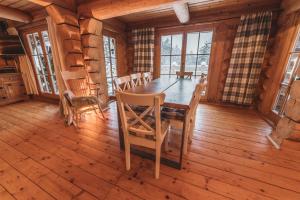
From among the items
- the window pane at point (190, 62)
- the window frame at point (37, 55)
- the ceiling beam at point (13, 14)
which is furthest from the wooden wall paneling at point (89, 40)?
the window pane at point (190, 62)

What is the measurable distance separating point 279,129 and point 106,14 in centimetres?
331

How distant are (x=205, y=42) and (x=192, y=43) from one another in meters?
0.32

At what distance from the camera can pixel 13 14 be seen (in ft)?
8.93

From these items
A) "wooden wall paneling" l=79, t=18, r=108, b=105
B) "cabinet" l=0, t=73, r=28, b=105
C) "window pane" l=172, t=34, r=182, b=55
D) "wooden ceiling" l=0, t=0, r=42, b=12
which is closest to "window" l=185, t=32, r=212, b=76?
"window pane" l=172, t=34, r=182, b=55

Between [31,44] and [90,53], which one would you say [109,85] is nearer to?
[90,53]

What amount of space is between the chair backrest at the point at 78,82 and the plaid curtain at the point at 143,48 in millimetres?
1630

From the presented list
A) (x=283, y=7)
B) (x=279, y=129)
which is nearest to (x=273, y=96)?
(x=279, y=129)

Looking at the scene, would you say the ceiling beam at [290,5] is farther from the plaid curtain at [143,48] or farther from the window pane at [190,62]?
the plaid curtain at [143,48]

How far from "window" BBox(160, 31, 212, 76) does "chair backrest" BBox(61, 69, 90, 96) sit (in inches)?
84.8

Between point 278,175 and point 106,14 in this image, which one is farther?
point 106,14

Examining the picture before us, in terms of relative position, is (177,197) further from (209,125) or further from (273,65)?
(273,65)

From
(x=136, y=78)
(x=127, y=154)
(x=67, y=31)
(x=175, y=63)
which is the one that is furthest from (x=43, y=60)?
(x=127, y=154)

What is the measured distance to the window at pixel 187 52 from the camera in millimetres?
3306

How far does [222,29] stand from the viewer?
2.99 m
